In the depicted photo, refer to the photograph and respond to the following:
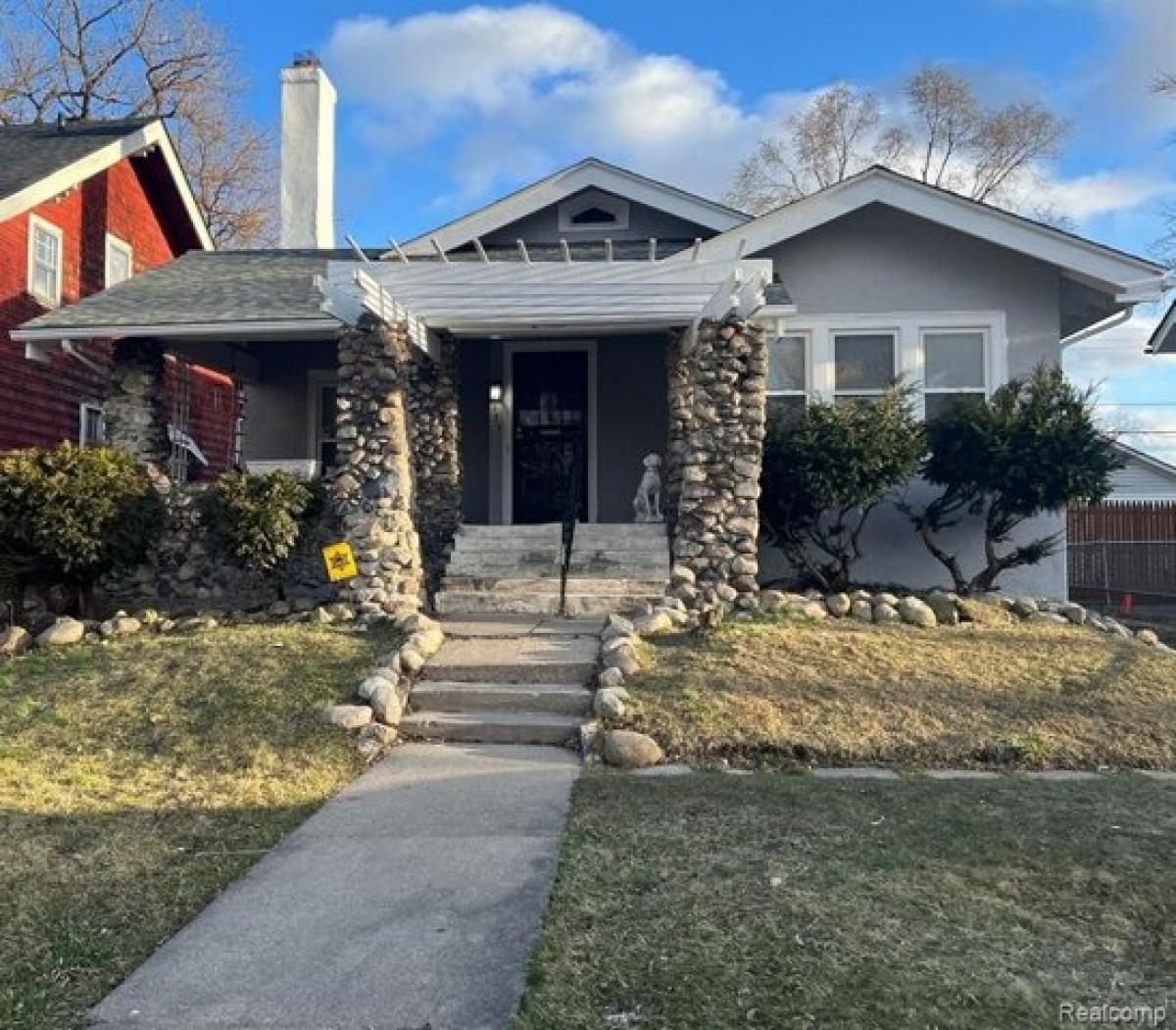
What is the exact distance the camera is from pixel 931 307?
11641 millimetres

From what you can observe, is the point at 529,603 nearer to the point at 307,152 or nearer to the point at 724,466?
the point at 724,466

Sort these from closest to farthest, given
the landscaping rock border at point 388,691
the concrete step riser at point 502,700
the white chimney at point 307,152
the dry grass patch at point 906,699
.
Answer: the dry grass patch at point 906,699, the landscaping rock border at point 388,691, the concrete step riser at point 502,700, the white chimney at point 307,152

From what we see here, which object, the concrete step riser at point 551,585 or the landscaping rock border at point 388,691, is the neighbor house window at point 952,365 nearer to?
the concrete step riser at point 551,585

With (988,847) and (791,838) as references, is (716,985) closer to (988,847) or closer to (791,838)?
(791,838)

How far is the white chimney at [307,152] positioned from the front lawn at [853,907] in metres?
13.3

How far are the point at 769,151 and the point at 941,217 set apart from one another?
24102 mm

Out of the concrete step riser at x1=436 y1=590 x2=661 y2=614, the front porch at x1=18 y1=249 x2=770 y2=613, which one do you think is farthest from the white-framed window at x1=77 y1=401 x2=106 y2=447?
the concrete step riser at x1=436 y1=590 x2=661 y2=614

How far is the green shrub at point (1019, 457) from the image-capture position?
10000mm

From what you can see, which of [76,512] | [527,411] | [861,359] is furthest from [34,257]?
[861,359]

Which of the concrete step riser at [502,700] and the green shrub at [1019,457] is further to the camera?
the green shrub at [1019,457]

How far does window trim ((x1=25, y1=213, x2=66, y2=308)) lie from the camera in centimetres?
1442

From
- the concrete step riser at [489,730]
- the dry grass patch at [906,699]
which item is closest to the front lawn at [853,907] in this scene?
the dry grass patch at [906,699]

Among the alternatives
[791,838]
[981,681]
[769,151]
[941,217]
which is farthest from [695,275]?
[769,151]

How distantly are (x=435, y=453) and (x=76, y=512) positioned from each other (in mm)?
3497
